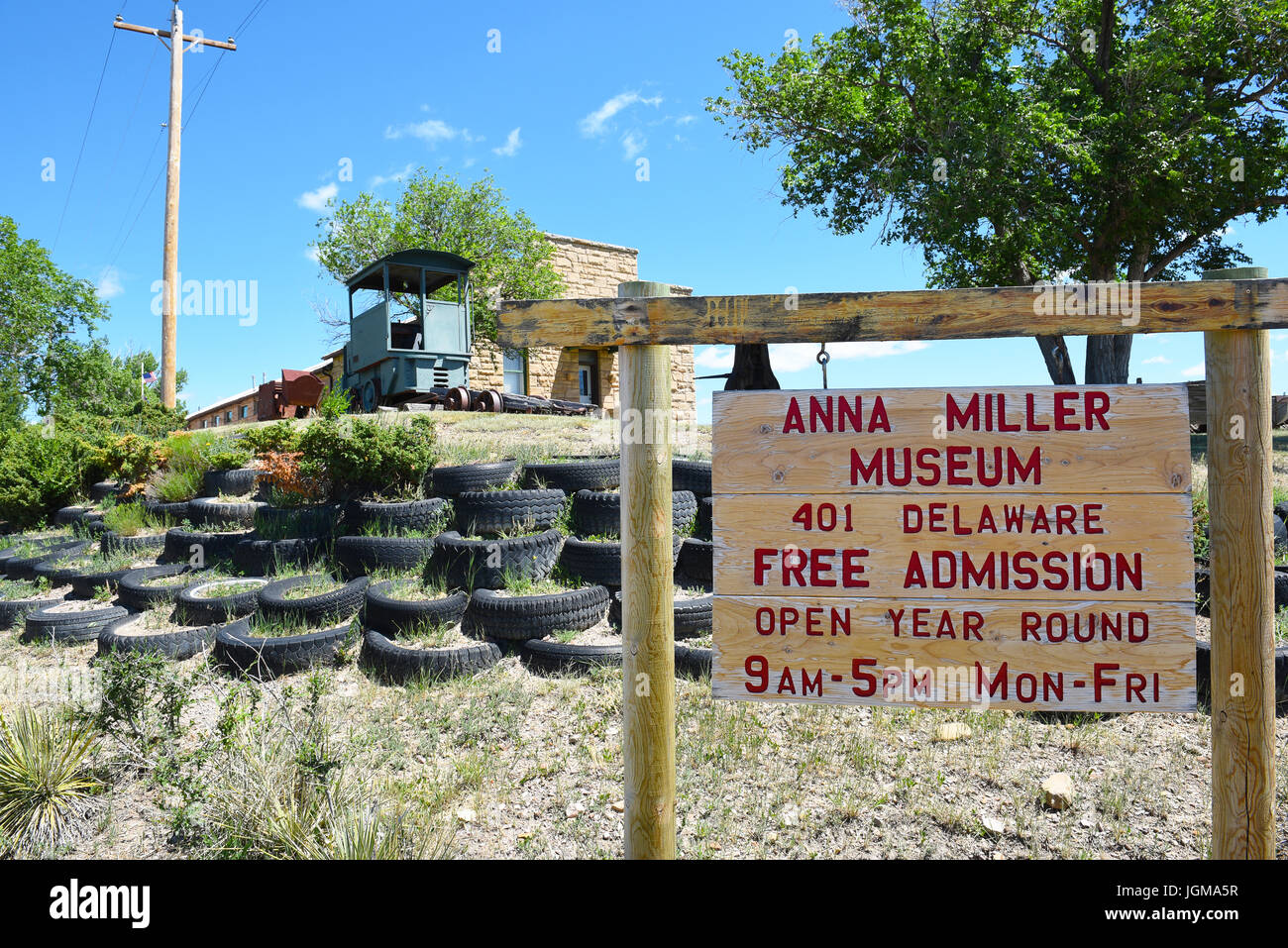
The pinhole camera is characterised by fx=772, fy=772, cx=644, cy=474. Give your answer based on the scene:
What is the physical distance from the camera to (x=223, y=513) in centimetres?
851

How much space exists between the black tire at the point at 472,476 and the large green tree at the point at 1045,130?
33.7 ft

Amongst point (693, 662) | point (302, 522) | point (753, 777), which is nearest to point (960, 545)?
point (753, 777)

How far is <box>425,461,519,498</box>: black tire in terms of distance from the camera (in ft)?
24.3

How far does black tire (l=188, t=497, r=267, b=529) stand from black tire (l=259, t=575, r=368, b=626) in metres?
2.60

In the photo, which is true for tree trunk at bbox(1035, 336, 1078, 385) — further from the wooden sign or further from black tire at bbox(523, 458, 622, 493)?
the wooden sign

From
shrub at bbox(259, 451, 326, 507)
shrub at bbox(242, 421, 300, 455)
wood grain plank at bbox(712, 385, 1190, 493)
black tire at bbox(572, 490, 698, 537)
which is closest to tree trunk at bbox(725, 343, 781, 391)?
wood grain plank at bbox(712, 385, 1190, 493)

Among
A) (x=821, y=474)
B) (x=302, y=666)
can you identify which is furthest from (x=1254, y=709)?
(x=302, y=666)

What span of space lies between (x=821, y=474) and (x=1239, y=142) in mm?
17547

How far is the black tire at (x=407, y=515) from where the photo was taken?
721 cm

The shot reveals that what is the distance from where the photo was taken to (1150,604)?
2586 millimetres

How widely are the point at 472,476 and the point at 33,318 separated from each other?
2974 cm

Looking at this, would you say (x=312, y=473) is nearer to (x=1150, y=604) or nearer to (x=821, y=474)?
(x=821, y=474)

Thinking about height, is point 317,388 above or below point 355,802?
above
